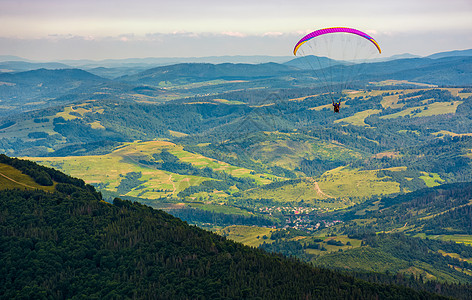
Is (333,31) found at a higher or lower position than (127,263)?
higher

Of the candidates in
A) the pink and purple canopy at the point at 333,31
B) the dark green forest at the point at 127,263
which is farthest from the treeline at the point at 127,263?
the pink and purple canopy at the point at 333,31

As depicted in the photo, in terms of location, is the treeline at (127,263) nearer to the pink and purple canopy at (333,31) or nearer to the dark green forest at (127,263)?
the dark green forest at (127,263)

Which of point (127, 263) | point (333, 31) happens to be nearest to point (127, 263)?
point (127, 263)

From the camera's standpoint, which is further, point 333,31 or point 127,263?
point 127,263

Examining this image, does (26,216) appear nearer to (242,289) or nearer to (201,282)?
(201,282)

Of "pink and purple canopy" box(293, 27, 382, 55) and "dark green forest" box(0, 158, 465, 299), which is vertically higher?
"pink and purple canopy" box(293, 27, 382, 55)

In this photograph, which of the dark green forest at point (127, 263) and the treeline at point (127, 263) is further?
the treeline at point (127, 263)

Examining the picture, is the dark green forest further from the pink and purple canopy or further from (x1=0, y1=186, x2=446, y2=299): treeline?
the pink and purple canopy

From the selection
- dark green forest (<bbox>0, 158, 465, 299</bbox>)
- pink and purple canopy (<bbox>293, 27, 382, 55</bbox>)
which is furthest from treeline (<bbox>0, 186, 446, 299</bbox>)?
pink and purple canopy (<bbox>293, 27, 382, 55</bbox>)

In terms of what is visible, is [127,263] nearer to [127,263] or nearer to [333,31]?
[127,263]

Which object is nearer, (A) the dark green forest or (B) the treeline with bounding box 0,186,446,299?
Result: (A) the dark green forest

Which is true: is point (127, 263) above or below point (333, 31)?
below

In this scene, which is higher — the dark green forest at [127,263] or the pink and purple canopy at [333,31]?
the pink and purple canopy at [333,31]

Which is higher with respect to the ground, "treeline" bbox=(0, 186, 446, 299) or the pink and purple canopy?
the pink and purple canopy
